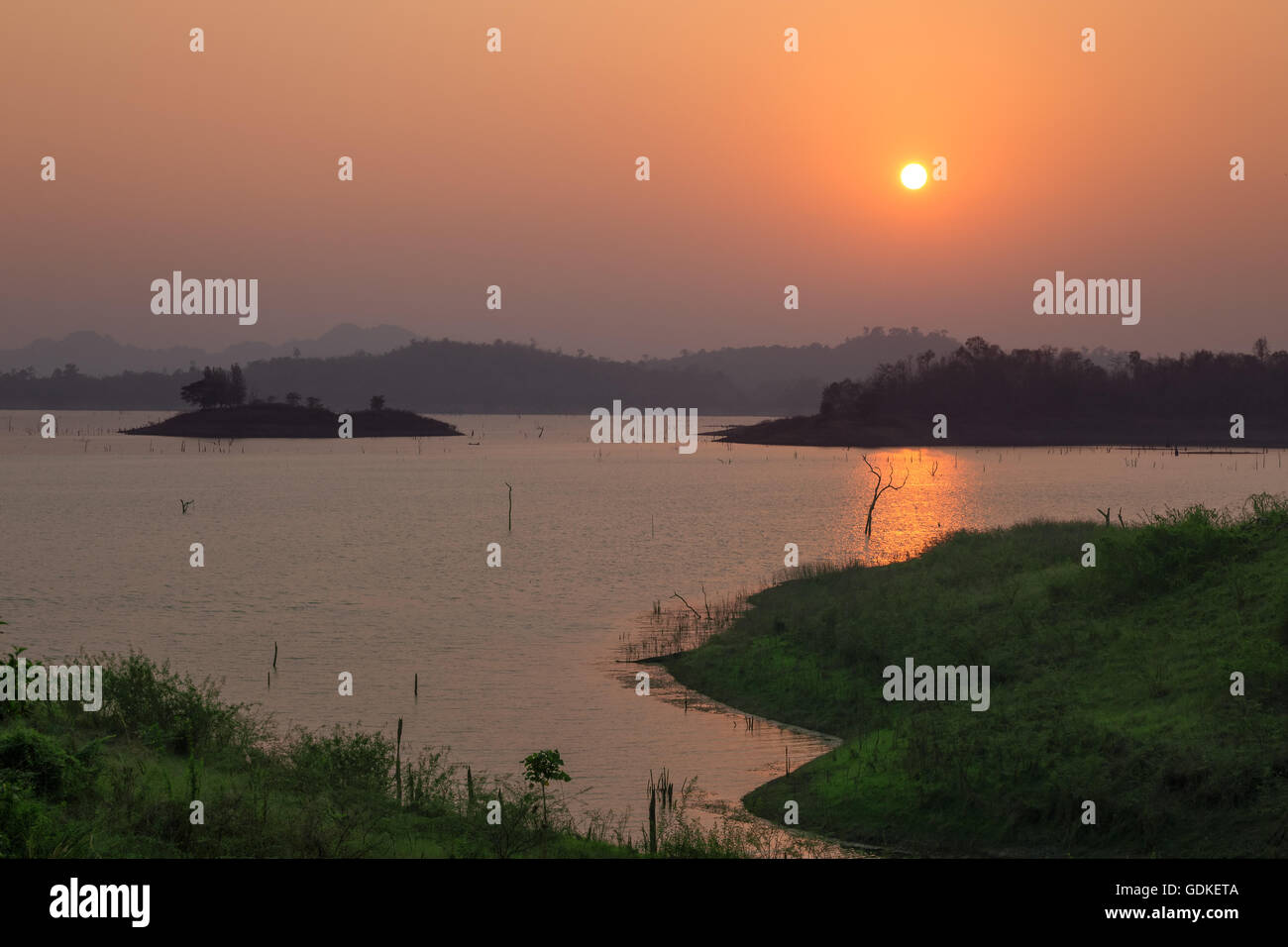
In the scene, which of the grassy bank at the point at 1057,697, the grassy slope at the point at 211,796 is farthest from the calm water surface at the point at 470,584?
the grassy slope at the point at 211,796

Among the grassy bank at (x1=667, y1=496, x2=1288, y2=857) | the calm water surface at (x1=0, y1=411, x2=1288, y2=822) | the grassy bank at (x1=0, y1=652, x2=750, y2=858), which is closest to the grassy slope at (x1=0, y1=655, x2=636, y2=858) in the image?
the grassy bank at (x1=0, y1=652, x2=750, y2=858)

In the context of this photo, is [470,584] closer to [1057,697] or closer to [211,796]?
[1057,697]

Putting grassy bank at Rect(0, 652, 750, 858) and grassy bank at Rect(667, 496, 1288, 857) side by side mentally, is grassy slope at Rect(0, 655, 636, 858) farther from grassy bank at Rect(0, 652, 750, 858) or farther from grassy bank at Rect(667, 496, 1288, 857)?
grassy bank at Rect(667, 496, 1288, 857)

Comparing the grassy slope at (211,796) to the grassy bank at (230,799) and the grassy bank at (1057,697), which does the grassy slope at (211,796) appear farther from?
the grassy bank at (1057,697)

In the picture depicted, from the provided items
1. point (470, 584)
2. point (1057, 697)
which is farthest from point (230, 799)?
point (470, 584)

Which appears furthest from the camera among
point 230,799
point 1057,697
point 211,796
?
point 1057,697
